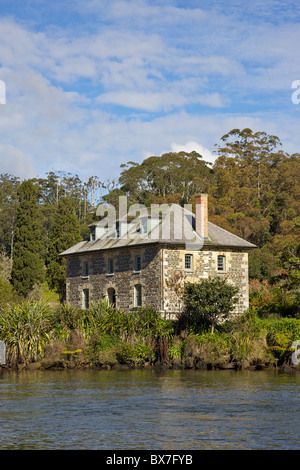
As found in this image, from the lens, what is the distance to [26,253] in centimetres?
6762

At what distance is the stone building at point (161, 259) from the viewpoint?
50.6 meters

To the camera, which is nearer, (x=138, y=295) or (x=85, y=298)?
(x=138, y=295)

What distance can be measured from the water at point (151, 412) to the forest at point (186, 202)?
52.4 feet

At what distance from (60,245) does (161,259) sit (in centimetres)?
2252

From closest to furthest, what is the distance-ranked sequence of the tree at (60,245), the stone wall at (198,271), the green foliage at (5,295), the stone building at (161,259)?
the stone wall at (198,271), the stone building at (161,259), the green foliage at (5,295), the tree at (60,245)

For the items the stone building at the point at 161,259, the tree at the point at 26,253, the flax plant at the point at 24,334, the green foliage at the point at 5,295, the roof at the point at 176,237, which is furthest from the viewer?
the tree at the point at 26,253

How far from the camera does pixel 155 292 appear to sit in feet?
167

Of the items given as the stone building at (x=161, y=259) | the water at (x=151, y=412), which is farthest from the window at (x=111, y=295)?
the water at (x=151, y=412)

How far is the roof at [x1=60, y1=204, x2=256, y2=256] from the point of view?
51.5m

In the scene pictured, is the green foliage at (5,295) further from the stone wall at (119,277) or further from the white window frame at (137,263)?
the white window frame at (137,263)

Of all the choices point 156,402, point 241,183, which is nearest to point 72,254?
point 156,402

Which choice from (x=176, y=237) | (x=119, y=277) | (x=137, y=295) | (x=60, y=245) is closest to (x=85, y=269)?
(x=119, y=277)

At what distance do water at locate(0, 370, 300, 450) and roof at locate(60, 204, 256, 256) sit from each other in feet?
44.4

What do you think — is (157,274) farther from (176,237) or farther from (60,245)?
(60,245)
